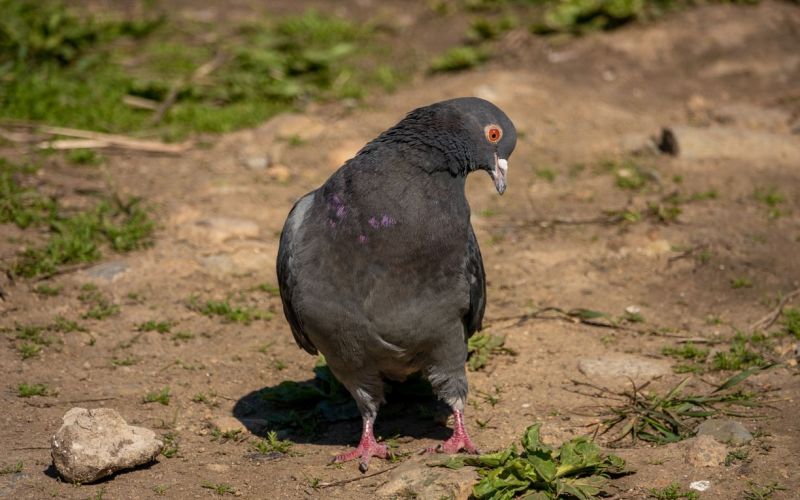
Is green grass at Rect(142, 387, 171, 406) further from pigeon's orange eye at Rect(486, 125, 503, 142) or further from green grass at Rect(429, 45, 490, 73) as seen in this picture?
green grass at Rect(429, 45, 490, 73)

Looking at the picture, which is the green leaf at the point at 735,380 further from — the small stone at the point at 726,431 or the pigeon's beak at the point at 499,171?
the pigeon's beak at the point at 499,171

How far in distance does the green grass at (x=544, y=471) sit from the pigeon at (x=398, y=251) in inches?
24.5

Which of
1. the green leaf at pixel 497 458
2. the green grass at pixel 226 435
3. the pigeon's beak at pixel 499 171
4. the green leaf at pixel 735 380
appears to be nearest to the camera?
the green leaf at pixel 497 458

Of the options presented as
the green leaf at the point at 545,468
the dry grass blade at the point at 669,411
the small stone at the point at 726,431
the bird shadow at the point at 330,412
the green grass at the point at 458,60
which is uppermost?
the green grass at the point at 458,60

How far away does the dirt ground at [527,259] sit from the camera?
512 cm

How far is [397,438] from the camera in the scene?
5.55 metres

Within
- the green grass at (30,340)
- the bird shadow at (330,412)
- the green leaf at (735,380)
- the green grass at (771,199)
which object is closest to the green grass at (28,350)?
the green grass at (30,340)

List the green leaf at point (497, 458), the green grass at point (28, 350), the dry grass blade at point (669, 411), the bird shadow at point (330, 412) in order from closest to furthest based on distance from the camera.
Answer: the green leaf at point (497, 458), the dry grass blade at point (669, 411), the bird shadow at point (330, 412), the green grass at point (28, 350)

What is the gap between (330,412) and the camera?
5.85 m

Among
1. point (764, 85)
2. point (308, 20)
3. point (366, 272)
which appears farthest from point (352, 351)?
point (308, 20)

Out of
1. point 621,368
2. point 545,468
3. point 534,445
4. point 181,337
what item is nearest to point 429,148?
point 534,445

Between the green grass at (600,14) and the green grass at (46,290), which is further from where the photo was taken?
the green grass at (600,14)

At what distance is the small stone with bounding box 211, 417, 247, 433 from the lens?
546cm

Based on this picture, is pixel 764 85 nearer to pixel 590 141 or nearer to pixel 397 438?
pixel 590 141
